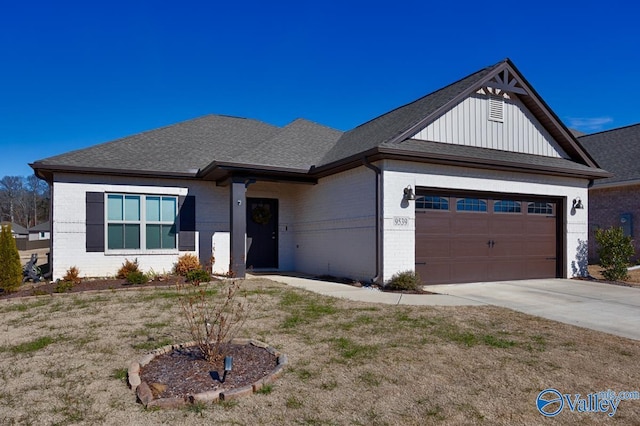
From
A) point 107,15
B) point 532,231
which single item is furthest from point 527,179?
point 107,15

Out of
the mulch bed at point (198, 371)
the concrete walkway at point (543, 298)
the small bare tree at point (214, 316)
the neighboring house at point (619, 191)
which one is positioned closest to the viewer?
the mulch bed at point (198, 371)

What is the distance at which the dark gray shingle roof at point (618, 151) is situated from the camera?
17.8 m

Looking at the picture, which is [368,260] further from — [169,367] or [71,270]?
[71,270]

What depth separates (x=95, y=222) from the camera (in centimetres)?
1229

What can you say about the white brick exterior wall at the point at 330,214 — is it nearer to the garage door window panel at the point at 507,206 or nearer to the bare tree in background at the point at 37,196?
the garage door window panel at the point at 507,206

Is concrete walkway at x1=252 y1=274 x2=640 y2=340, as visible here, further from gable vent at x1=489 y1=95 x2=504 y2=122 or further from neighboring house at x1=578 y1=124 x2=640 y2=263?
neighboring house at x1=578 y1=124 x2=640 y2=263

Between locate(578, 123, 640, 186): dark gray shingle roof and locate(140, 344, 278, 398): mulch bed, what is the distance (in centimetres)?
1666

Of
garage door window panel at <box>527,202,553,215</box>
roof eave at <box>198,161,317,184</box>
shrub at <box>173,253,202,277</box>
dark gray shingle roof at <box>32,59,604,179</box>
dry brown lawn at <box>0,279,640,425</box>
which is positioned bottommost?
dry brown lawn at <box>0,279,640,425</box>

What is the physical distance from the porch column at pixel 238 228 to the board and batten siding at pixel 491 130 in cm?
494

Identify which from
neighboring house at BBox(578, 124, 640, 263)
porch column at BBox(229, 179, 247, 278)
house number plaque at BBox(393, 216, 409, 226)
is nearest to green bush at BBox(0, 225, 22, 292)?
porch column at BBox(229, 179, 247, 278)

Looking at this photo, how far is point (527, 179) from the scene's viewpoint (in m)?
12.6

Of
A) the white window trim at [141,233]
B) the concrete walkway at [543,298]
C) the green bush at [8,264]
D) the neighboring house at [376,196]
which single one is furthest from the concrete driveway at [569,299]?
the green bush at [8,264]

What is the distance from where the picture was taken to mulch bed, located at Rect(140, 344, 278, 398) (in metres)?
4.05

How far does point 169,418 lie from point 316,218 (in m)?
10.2
